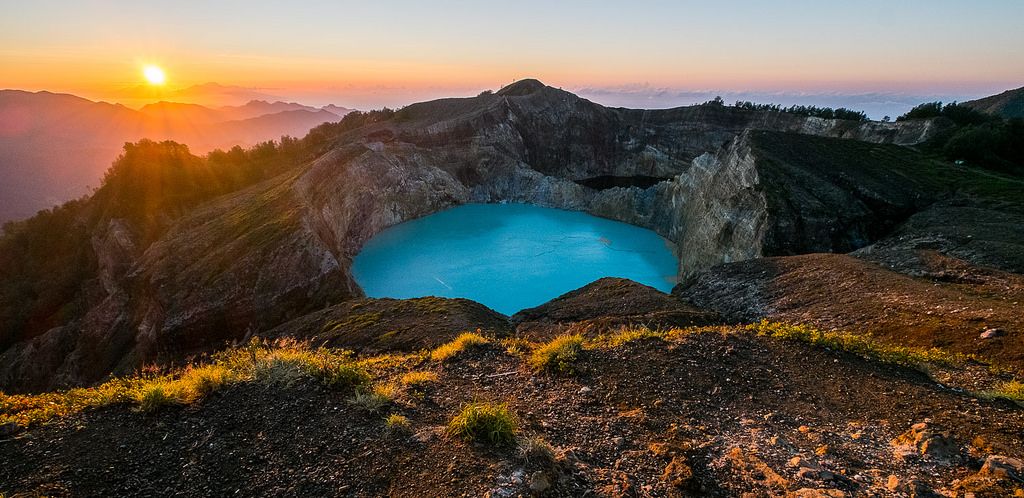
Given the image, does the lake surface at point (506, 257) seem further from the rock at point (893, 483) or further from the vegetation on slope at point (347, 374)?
the rock at point (893, 483)

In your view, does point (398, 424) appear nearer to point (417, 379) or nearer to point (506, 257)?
point (417, 379)

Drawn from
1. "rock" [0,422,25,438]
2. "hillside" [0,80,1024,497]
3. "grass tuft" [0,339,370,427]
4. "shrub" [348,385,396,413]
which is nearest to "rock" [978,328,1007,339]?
"hillside" [0,80,1024,497]

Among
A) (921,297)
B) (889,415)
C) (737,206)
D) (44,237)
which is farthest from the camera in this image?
(44,237)

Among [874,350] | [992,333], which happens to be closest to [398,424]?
[874,350]

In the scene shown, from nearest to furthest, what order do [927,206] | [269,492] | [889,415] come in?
[269,492], [889,415], [927,206]

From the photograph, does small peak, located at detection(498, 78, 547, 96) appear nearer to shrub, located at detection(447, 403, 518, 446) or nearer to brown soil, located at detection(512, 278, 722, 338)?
brown soil, located at detection(512, 278, 722, 338)

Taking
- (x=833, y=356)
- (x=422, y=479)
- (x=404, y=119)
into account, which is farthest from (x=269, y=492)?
(x=404, y=119)

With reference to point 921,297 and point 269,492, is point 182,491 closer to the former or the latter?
point 269,492
